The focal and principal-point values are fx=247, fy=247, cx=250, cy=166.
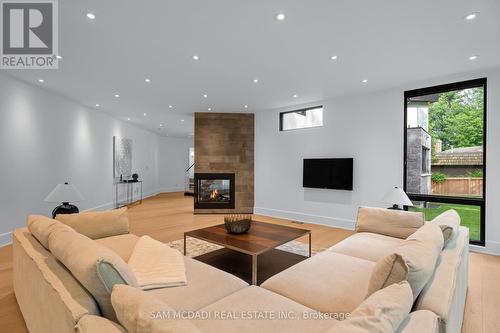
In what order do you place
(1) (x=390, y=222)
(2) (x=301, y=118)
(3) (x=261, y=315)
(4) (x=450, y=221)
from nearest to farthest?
(3) (x=261, y=315)
(4) (x=450, y=221)
(1) (x=390, y=222)
(2) (x=301, y=118)

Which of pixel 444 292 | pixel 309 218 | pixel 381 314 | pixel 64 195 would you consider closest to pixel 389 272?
pixel 444 292

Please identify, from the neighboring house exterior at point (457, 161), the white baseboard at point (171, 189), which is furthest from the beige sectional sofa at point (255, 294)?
the white baseboard at point (171, 189)

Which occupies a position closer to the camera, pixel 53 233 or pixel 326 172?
pixel 53 233

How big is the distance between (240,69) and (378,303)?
3516mm

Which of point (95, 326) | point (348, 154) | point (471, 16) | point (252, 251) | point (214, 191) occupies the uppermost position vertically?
point (471, 16)

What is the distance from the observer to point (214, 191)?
674cm

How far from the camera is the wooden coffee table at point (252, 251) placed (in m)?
2.60

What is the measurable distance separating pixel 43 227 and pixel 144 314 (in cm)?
144

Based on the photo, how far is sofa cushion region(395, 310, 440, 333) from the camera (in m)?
0.95

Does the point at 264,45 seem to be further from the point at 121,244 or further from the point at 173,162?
the point at 173,162

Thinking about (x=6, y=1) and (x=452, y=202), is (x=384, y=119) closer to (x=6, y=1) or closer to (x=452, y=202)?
(x=452, y=202)

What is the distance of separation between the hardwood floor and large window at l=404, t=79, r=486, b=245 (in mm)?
825

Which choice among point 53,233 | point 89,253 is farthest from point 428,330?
point 53,233

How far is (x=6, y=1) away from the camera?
7.73 ft
